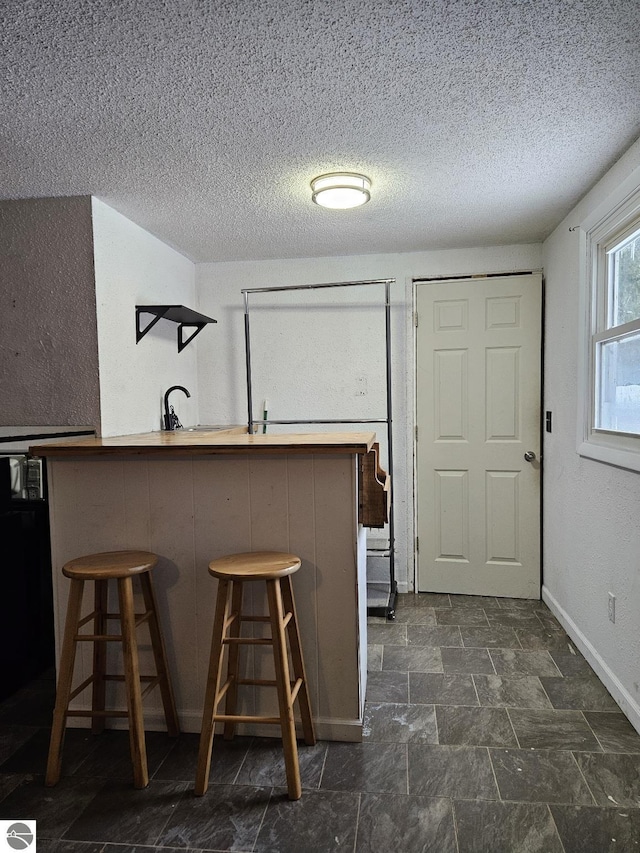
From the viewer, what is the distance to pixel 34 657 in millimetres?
2678

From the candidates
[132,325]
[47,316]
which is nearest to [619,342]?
[132,325]

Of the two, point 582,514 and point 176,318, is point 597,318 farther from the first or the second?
point 176,318

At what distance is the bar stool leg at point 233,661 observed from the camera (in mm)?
2074

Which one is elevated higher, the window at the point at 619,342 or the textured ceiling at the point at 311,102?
the textured ceiling at the point at 311,102

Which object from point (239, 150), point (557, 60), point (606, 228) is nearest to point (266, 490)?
point (239, 150)

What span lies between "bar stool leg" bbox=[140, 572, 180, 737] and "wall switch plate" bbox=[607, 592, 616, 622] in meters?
1.83

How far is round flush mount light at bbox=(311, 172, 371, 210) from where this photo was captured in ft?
8.18

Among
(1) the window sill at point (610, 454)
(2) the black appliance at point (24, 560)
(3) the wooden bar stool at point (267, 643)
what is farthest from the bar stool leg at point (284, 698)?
(1) the window sill at point (610, 454)

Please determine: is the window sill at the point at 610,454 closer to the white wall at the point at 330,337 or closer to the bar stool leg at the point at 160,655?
the white wall at the point at 330,337

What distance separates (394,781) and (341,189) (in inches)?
91.4

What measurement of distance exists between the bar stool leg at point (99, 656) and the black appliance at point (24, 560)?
560 mm

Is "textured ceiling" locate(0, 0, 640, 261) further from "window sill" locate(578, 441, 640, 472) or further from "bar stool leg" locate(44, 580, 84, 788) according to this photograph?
"bar stool leg" locate(44, 580, 84, 788)

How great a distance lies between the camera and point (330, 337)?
3869 millimetres

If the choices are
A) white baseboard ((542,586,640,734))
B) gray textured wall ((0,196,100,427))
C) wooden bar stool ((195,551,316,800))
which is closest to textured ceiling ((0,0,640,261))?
gray textured wall ((0,196,100,427))
